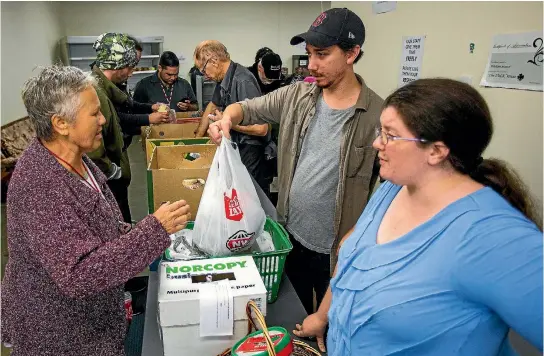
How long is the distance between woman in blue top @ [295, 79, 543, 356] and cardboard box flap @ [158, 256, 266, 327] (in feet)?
0.83

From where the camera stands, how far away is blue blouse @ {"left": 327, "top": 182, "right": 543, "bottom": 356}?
719mm

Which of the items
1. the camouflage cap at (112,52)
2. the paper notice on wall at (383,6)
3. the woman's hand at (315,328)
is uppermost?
the paper notice on wall at (383,6)

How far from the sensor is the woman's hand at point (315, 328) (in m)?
1.21

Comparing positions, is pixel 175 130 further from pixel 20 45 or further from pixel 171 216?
pixel 20 45

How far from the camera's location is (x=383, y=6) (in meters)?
2.36

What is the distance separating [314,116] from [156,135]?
171 cm

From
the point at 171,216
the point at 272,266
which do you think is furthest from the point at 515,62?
the point at 171,216

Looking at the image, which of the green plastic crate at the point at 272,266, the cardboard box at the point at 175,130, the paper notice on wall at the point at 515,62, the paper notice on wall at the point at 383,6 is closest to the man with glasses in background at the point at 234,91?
the cardboard box at the point at 175,130

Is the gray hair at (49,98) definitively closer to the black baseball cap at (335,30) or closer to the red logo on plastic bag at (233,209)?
the red logo on plastic bag at (233,209)

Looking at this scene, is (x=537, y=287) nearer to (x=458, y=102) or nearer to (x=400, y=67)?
(x=458, y=102)

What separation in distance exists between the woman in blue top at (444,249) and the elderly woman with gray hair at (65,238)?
1.91 feet

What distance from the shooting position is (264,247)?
145cm

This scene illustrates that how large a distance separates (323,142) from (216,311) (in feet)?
2.67

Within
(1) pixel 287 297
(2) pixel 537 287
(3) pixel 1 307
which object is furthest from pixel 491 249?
(3) pixel 1 307
